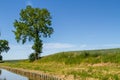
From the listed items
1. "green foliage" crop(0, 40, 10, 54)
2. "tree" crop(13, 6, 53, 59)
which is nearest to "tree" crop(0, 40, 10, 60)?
"green foliage" crop(0, 40, 10, 54)

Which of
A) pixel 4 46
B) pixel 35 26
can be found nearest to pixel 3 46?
pixel 4 46

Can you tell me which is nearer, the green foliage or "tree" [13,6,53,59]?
"tree" [13,6,53,59]

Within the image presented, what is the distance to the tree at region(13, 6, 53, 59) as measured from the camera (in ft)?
360

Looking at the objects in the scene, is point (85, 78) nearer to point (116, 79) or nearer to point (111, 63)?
point (116, 79)

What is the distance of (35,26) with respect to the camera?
10962cm

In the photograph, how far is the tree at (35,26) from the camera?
109688 mm

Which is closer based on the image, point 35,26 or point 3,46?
point 35,26

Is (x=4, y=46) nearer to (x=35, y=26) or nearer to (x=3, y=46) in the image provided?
(x=3, y=46)

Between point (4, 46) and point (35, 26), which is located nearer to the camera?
point (35, 26)

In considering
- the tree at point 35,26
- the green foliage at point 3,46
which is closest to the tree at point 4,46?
the green foliage at point 3,46

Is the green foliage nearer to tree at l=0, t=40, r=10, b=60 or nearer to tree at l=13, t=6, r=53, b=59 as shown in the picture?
tree at l=0, t=40, r=10, b=60

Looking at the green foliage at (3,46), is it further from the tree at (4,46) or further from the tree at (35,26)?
the tree at (35,26)

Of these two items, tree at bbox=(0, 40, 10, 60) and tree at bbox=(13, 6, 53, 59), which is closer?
tree at bbox=(13, 6, 53, 59)

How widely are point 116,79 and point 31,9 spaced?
3134 inches
